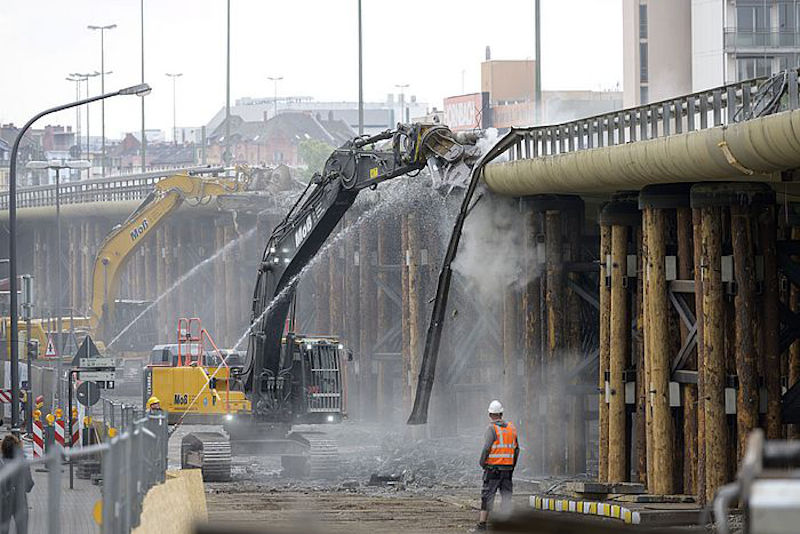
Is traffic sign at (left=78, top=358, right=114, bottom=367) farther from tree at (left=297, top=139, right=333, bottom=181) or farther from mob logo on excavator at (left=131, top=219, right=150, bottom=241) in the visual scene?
tree at (left=297, top=139, right=333, bottom=181)

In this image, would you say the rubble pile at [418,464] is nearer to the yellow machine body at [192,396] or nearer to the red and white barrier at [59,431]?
the yellow machine body at [192,396]

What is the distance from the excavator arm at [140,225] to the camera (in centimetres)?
5709

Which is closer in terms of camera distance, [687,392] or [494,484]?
[494,484]

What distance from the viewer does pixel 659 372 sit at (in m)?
24.0

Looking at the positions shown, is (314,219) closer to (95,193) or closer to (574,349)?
(574,349)

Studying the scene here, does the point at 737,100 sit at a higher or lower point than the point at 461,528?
higher

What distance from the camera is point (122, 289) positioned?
278 ft

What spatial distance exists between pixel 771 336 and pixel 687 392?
1.93 metres

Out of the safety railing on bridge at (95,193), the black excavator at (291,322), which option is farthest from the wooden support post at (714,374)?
the safety railing on bridge at (95,193)

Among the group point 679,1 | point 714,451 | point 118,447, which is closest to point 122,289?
point 679,1

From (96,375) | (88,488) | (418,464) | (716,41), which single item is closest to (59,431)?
(96,375)

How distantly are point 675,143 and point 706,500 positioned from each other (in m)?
4.55

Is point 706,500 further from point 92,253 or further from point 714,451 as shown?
point 92,253

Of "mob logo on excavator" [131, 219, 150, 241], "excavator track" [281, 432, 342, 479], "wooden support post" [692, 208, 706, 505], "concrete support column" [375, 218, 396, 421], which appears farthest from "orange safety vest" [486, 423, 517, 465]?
"mob logo on excavator" [131, 219, 150, 241]
